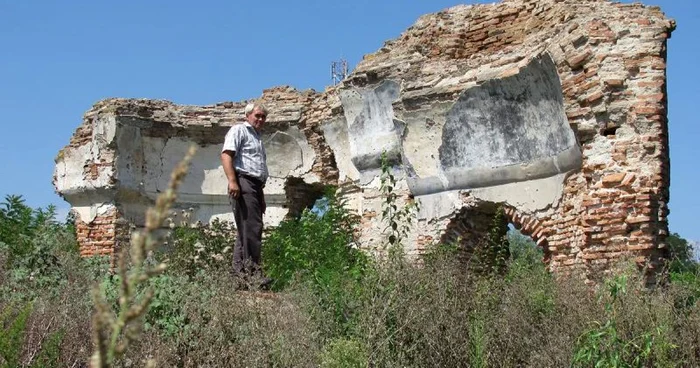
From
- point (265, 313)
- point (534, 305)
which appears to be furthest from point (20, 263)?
point (534, 305)

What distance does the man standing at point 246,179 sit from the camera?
7125mm

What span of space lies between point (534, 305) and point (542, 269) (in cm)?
84

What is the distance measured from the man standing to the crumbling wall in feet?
9.14

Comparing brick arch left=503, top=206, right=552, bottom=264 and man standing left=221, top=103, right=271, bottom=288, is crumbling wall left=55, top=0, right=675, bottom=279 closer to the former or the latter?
brick arch left=503, top=206, right=552, bottom=264

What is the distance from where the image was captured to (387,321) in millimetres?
5434

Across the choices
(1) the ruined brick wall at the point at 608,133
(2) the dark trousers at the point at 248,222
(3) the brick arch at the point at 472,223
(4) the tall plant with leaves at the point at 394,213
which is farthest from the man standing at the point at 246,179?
(1) the ruined brick wall at the point at 608,133

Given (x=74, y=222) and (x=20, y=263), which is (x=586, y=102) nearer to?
(x=20, y=263)

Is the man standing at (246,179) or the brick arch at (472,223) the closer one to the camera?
the man standing at (246,179)

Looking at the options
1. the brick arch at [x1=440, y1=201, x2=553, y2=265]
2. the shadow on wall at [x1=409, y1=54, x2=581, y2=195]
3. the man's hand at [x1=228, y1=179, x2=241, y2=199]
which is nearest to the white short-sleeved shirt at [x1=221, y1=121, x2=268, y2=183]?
the man's hand at [x1=228, y1=179, x2=241, y2=199]

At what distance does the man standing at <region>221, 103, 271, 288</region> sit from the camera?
712 centimetres

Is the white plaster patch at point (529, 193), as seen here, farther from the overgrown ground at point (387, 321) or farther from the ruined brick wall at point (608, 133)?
the overgrown ground at point (387, 321)

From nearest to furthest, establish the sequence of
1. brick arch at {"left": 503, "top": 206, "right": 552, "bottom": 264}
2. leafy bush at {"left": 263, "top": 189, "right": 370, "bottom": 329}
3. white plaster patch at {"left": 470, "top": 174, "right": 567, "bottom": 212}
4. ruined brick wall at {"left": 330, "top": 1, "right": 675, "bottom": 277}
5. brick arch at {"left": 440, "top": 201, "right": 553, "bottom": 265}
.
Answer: leafy bush at {"left": 263, "top": 189, "right": 370, "bottom": 329} < ruined brick wall at {"left": 330, "top": 1, "right": 675, "bottom": 277} < white plaster patch at {"left": 470, "top": 174, "right": 567, "bottom": 212} < brick arch at {"left": 503, "top": 206, "right": 552, "bottom": 264} < brick arch at {"left": 440, "top": 201, "right": 553, "bottom": 265}

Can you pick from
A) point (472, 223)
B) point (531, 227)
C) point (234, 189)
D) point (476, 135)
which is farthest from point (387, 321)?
point (472, 223)

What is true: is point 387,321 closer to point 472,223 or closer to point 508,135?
point 508,135
